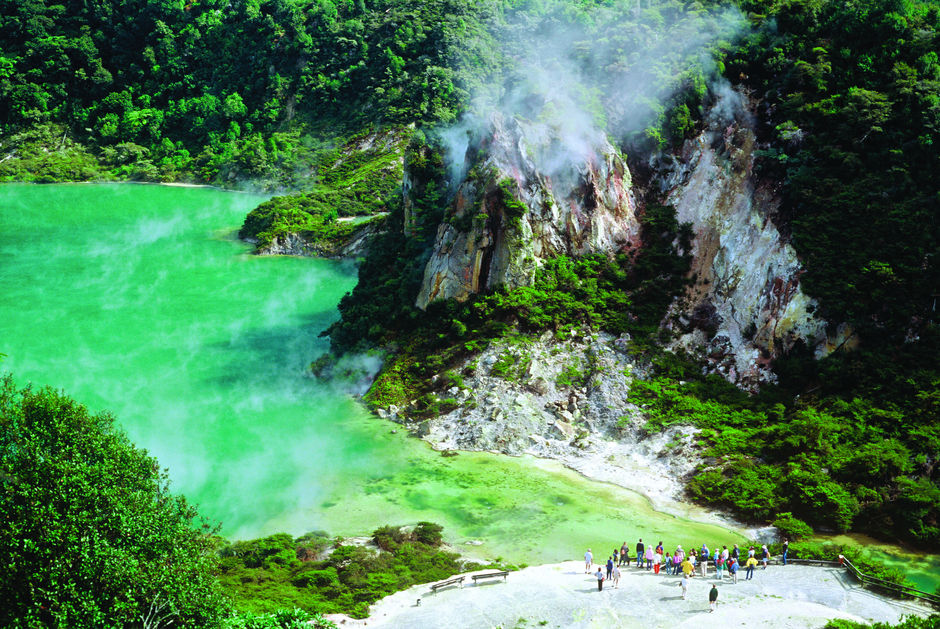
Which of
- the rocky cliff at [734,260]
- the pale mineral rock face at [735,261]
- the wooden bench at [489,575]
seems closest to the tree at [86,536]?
the wooden bench at [489,575]

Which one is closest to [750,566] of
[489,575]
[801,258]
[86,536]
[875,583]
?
[875,583]

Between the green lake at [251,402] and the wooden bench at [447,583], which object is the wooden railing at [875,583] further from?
the wooden bench at [447,583]

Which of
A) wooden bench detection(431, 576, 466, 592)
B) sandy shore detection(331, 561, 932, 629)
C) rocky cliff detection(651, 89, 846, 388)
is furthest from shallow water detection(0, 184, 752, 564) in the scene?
rocky cliff detection(651, 89, 846, 388)

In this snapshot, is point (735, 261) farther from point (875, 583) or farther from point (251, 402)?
point (251, 402)

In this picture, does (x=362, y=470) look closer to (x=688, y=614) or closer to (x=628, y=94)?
(x=688, y=614)

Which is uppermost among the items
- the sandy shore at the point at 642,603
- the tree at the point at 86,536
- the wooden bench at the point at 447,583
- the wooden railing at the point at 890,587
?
the tree at the point at 86,536

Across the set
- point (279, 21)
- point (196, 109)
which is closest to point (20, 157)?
point (196, 109)
